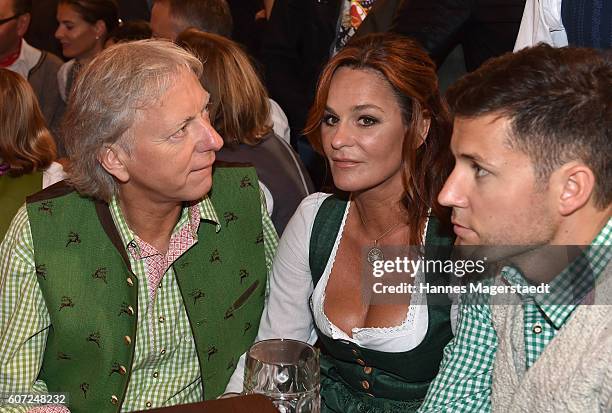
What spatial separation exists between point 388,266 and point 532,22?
0.74 m

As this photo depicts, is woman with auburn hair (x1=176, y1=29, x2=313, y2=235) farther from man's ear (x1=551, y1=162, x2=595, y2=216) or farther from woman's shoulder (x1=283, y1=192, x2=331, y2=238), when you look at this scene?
man's ear (x1=551, y1=162, x2=595, y2=216)

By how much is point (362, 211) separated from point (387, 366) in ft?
1.34

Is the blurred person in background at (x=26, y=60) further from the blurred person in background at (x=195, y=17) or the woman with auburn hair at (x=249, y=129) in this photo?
the woman with auburn hair at (x=249, y=129)

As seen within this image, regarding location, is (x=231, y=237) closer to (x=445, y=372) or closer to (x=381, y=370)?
(x=381, y=370)

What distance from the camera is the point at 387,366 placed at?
1.94 meters

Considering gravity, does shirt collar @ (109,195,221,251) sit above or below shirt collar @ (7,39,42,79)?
above

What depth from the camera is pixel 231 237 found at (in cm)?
214

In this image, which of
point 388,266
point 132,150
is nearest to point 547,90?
point 388,266

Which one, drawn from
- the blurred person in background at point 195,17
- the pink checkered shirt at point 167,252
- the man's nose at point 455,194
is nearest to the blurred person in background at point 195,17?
the blurred person in background at point 195,17

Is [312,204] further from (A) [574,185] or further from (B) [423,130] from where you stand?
(A) [574,185]

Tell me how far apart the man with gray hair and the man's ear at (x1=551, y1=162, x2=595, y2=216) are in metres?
0.87

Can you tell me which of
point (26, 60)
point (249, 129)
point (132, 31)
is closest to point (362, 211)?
point (249, 129)

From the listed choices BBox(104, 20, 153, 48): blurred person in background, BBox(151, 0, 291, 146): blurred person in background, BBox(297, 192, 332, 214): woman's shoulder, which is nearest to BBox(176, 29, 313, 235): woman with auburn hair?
BBox(297, 192, 332, 214): woman's shoulder

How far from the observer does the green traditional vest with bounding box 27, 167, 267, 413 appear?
193 centimetres
